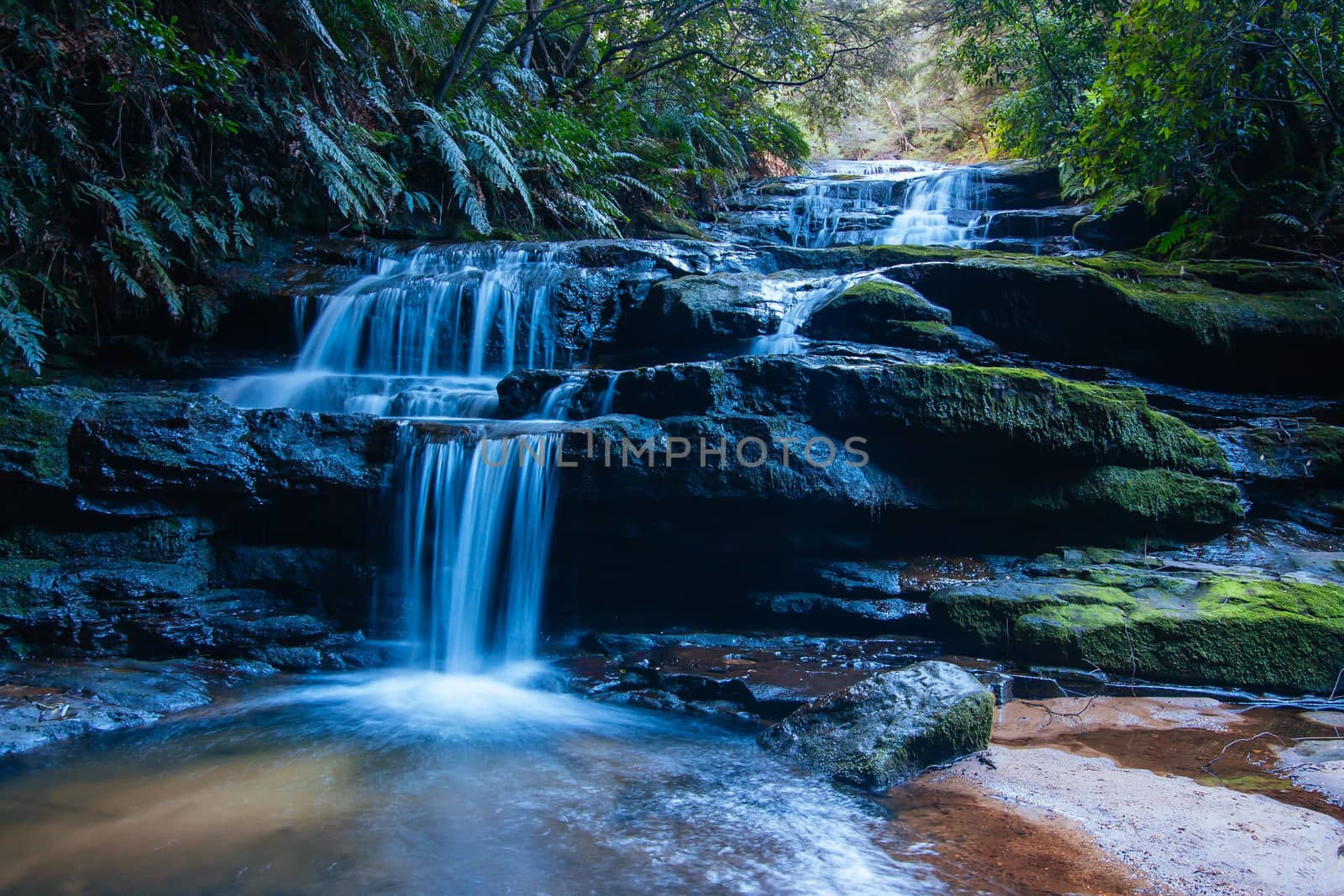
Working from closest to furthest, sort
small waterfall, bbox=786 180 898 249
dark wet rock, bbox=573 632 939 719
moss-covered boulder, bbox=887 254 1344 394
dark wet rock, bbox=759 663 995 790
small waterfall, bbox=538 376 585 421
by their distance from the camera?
dark wet rock, bbox=759 663 995 790 → dark wet rock, bbox=573 632 939 719 → small waterfall, bbox=538 376 585 421 → moss-covered boulder, bbox=887 254 1344 394 → small waterfall, bbox=786 180 898 249

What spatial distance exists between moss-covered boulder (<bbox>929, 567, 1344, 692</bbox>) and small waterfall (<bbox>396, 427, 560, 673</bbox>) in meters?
2.93

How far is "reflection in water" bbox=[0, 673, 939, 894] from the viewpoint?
2.57 meters

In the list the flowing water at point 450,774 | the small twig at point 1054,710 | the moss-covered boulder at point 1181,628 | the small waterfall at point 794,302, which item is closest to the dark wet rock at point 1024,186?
the small waterfall at point 794,302

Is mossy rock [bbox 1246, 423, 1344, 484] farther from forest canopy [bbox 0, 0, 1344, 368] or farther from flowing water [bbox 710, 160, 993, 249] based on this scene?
flowing water [bbox 710, 160, 993, 249]

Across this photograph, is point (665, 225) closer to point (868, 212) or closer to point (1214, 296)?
point (868, 212)

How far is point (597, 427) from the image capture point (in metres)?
5.02

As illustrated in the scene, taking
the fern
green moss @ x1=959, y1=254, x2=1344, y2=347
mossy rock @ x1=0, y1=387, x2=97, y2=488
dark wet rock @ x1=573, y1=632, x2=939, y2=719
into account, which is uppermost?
green moss @ x1=959, y1=254, x2=1344, y2=347

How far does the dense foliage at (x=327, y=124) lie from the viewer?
6.34 m

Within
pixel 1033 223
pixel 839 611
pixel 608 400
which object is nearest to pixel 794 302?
pixel 608 400

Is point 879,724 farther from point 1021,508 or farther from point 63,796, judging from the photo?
point 63,796

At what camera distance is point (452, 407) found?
6430 millimetres

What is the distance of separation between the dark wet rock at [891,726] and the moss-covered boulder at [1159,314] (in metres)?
4.26

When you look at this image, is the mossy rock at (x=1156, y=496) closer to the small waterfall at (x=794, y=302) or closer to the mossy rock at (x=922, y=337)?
the mossy rock at (x=922, y=337)

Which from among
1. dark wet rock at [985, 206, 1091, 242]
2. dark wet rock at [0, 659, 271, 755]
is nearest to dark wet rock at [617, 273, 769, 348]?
dark wet rock at [0, 659, 271, 755]
